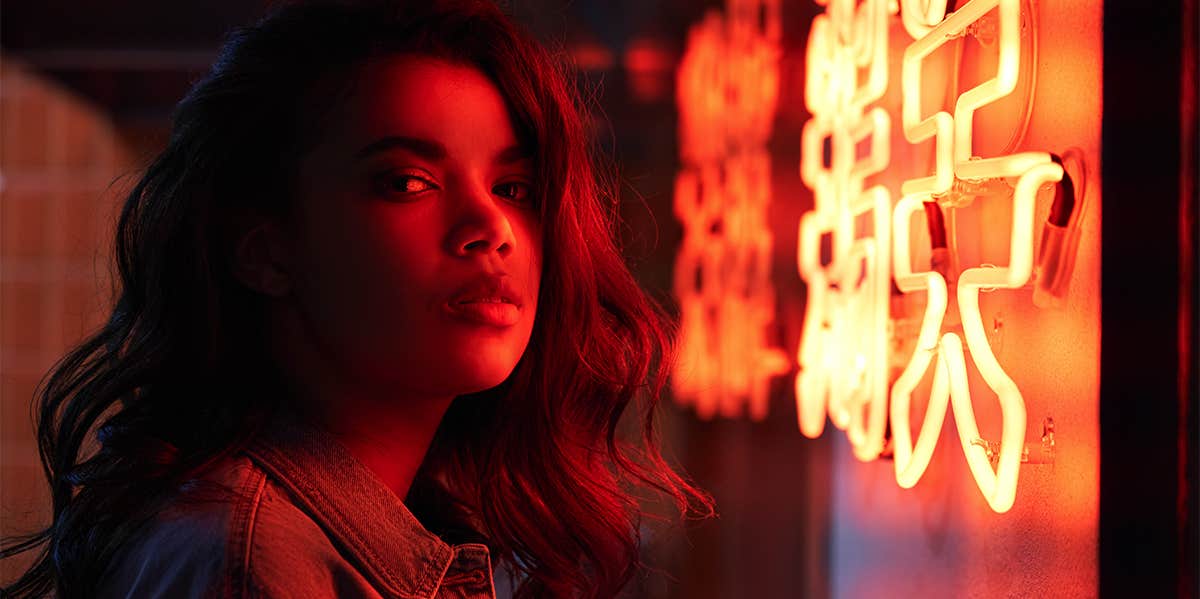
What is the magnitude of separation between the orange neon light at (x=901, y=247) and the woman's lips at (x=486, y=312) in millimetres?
442

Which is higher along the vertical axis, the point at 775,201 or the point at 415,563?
the point at 775,201

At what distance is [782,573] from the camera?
3645 millimetres

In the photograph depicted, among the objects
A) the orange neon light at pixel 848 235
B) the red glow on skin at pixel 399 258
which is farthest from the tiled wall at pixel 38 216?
the red glow on skin at pixel 399 258

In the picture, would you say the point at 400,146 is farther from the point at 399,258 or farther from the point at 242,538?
the point at 242,538

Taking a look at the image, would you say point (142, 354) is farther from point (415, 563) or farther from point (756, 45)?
point (756, 45)

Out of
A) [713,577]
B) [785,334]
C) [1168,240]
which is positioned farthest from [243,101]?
[713,577]


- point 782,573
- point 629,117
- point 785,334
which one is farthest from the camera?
point 629,117

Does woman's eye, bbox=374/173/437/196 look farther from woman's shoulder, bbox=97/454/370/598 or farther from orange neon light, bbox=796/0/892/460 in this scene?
orange neon light, bbox=796/0/892/460

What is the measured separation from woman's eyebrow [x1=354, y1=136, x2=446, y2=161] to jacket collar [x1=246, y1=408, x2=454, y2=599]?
1.00 ft

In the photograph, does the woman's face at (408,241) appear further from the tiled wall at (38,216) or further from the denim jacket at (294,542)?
the tiled wall at (38,216)

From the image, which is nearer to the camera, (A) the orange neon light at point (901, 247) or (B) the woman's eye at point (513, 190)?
(A) the orange neon light at point (901, 247)

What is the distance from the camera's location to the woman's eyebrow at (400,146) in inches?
49.9

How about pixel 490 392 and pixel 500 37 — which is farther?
pixel 490 392

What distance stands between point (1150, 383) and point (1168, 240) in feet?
0.34
